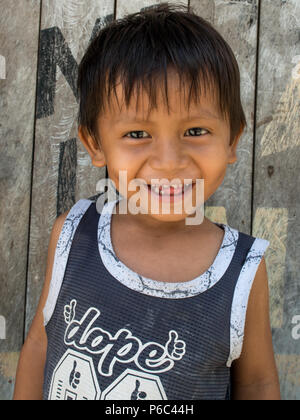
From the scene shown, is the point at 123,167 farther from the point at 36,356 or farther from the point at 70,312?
the point at 36,356

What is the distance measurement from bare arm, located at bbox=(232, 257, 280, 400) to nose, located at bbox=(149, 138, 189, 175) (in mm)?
329

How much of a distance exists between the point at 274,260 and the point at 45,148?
0.77 meters

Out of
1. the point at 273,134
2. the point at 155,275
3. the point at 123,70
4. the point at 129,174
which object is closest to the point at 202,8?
the point at 273,134

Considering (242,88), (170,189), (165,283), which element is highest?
(242,88)

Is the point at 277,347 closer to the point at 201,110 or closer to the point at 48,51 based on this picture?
the point at 201,110

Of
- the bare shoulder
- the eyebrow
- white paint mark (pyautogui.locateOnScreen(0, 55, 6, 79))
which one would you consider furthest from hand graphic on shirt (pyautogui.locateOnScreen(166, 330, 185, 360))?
white paint mark (pyautogui.locateOnScreen(0, 55, 6, 79))

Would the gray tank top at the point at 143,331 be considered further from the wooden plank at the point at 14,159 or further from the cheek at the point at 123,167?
the wooden plank at the point at 14,159

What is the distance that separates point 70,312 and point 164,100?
51 centimetres

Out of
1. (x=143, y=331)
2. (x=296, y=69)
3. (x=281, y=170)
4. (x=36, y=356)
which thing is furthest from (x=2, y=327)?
(x=296, y=69)

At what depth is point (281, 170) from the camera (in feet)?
4.62

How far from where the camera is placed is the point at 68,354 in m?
1.00

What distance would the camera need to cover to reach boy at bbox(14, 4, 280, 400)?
0.90m

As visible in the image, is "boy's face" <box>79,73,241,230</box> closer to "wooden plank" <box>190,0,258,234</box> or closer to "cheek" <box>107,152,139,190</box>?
"cheek" <box>107,152,139,190</box>

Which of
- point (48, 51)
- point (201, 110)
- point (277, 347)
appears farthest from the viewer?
point (277, 347)
